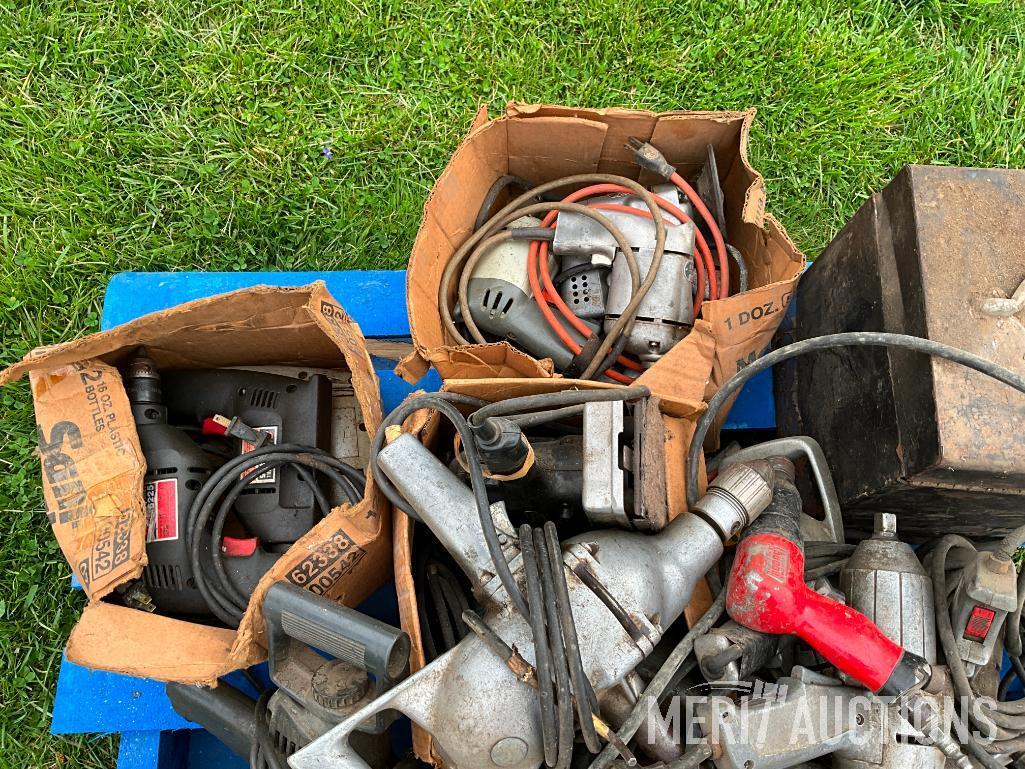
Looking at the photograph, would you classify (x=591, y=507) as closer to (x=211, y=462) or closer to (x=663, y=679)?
(x=663, y=679)

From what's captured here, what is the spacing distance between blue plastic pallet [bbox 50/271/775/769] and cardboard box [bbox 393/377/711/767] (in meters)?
0.27

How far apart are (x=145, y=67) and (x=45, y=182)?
0.37m

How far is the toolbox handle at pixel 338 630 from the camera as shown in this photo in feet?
2.85

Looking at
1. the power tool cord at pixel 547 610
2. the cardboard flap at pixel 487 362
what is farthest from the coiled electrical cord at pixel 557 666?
the cardboard flap at pixel 487 362

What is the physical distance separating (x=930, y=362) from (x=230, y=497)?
1.02 meters

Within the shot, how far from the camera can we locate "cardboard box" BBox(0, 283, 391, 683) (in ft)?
3.17

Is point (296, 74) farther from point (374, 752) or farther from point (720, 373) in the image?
point (374, 752)

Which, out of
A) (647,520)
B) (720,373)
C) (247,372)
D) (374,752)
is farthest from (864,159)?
(374,752)

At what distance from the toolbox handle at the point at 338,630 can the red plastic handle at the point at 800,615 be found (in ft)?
1.50

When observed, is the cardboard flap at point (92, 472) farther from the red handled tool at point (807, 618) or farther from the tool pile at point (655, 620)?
the red handled tool at point (807, 618)

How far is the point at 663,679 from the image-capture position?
954mm

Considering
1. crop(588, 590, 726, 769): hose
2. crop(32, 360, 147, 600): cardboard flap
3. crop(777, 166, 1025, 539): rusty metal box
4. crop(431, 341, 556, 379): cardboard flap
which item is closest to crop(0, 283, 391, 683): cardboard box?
crop(32, 360, 147, 600): cardboard flap

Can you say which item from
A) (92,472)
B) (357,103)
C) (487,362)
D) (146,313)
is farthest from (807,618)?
(357,103)

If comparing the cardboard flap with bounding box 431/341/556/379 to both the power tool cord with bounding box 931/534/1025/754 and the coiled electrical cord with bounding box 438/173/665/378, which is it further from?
the power tool cord with bounding box 931/534/1025/754
